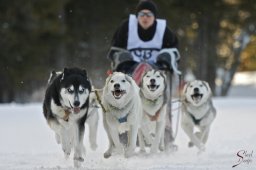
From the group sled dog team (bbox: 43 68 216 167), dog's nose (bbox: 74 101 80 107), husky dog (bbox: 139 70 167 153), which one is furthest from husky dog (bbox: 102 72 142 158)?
dog's nose (bbox: 74 101 80 107)

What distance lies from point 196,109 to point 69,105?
245 centimetres

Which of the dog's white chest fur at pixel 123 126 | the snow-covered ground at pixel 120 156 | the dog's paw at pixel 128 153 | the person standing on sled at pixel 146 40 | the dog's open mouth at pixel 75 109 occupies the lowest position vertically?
the snow-covered ground at pixel 120 156

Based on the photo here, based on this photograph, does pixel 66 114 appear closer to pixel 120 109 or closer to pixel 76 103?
pixel 76 103

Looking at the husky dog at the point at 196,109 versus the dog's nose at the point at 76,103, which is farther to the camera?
the husky dog at the point at 196,109

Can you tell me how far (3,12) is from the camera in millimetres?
23703

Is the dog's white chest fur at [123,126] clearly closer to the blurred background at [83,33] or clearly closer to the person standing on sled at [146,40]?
the person standing on sled at [146,40]

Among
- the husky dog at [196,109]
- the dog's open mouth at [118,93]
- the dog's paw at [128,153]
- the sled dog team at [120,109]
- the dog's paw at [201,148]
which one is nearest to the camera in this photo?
the sled dog team at [120,109]

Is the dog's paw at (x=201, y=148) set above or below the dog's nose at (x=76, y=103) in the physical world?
below

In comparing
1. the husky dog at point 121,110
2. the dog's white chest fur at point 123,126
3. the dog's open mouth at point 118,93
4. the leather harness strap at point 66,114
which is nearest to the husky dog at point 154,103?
the husky dog at point 121,110

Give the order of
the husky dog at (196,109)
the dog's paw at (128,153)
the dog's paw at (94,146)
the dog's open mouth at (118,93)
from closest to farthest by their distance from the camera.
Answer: the dog's open mouth at (118,93)
the dog's paw at (128,153)
the dog's paw at (94,146)
the husky dog at (196,109)

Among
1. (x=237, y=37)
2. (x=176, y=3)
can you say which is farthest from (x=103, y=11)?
(x=237, y=37)

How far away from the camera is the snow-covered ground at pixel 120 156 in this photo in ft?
23.1

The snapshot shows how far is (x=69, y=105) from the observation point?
273 inches

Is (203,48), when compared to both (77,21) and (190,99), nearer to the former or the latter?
(77,21)
